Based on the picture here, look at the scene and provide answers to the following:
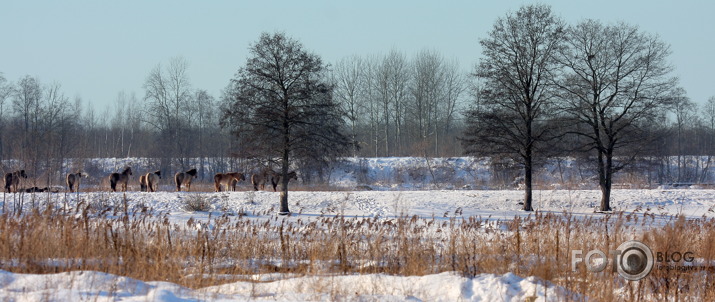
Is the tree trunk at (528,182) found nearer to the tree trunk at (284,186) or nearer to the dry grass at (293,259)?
the tree trunk at (284,186)

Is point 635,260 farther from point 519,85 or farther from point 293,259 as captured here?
point 519,85

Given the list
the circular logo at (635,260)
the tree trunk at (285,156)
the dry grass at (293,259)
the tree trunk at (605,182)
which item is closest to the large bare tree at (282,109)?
the tree trunk at (285,156)

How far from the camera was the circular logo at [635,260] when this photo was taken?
9023 mm

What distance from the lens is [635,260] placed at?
9445 mm

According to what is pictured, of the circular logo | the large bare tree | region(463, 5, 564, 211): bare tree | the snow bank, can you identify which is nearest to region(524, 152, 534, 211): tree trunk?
region(463, 5, 564, 211): bare tree

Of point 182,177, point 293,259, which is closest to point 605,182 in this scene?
point 293,259

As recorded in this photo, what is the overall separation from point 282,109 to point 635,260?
2125 cm

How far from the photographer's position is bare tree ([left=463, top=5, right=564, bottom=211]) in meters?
30.9

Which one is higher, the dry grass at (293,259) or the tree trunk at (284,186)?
the tree trunk at (284,186)

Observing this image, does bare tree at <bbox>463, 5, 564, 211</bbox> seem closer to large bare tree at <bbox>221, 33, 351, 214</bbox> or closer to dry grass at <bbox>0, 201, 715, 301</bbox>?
large bare tree at <bbox>221, 33, 351, 214</bbox>

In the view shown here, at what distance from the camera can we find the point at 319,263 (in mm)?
9789

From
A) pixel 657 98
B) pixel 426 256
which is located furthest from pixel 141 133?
pixel 426 256

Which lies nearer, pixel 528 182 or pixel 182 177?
pixel 528 182

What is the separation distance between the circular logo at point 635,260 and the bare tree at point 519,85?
21550 mm
